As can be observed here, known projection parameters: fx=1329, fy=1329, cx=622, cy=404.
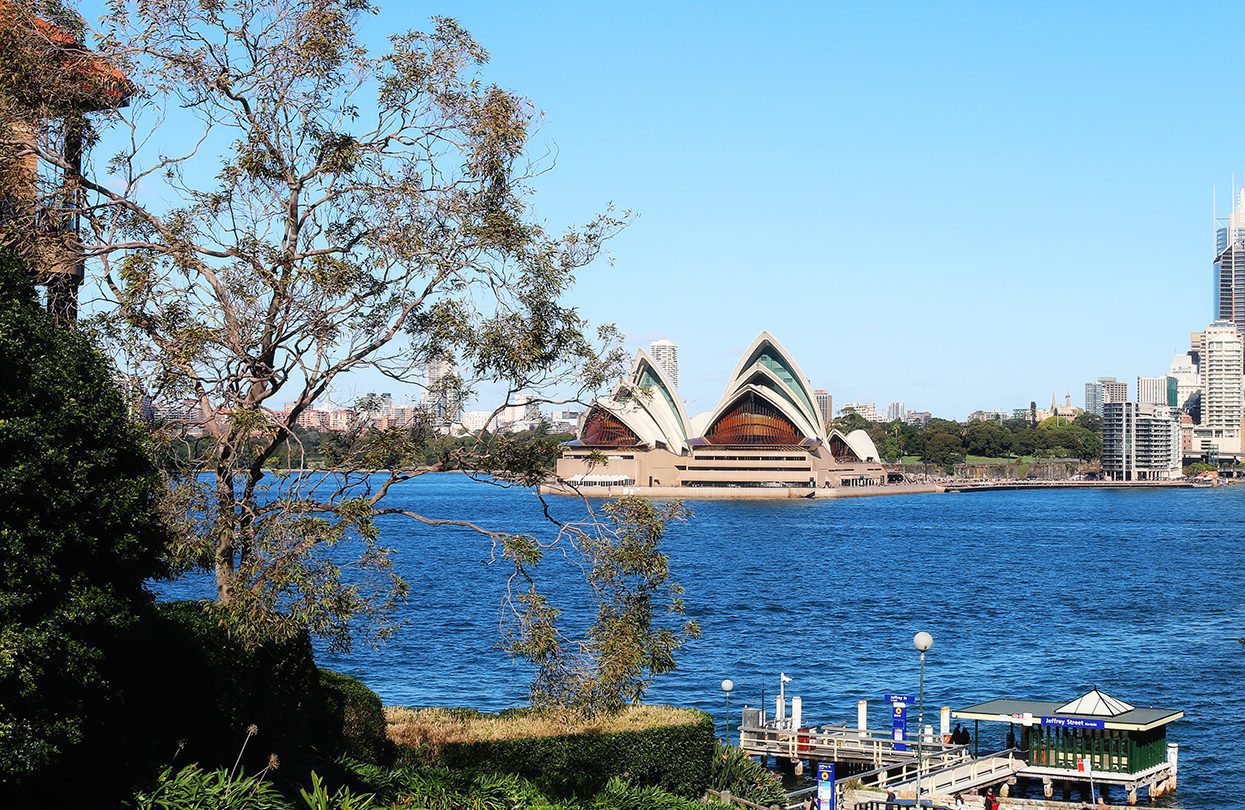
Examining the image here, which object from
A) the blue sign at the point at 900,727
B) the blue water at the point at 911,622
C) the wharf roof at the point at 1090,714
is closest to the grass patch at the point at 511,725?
the blue sign at the point at 900,727

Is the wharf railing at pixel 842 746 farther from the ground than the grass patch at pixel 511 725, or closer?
closer

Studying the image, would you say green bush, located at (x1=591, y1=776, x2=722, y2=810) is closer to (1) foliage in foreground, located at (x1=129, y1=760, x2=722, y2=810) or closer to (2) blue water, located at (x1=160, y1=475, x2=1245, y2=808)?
(1) foliage in foreground, located at (x1=129, y1=760, x2=722, y2=810)

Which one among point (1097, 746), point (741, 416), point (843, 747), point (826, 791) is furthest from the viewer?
point (741, 416)

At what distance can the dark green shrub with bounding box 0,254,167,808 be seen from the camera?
7734 mm

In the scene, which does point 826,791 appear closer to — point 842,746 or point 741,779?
point 741,779

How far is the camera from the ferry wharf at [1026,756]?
20.2 meters

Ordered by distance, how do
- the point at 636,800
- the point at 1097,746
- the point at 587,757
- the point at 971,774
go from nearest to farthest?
1. the point at 636,800
2. the point at 587,757
3. the point at 971,774
4. the point at 1097,746

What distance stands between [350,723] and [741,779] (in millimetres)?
5056

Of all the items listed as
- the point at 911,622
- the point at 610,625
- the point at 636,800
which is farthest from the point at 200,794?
the point at 911,622

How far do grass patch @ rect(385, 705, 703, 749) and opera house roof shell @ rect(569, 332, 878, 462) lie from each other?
101 meters

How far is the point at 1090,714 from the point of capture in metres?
20.8

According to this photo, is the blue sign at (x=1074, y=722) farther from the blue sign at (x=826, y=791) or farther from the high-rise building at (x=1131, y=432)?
the high-rise building at (x=1131, y=432)

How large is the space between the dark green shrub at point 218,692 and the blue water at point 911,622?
15.5 m

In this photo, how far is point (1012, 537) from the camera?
85.7m
